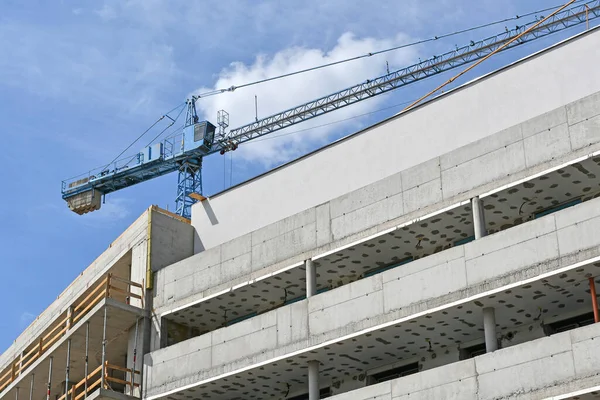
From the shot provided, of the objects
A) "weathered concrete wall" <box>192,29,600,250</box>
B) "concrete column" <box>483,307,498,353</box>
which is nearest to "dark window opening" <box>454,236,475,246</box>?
"weathered concrete wall" <box>192,29,600,250</box>

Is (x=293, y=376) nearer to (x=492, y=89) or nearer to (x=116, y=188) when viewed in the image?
(x=492, y=89)

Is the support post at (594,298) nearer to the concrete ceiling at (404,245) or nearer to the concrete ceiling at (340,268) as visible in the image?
the concrete ceiling at (404,245)

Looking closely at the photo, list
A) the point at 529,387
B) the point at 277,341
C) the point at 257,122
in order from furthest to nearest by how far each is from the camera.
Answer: the point at 257,122
the point at 277,341
the point at 529,387

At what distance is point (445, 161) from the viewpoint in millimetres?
33594

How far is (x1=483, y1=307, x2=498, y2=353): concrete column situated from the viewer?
3016 cm

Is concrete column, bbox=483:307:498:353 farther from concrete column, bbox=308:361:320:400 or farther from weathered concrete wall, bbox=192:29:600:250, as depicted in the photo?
concrete column, bbox=308:361:320:400

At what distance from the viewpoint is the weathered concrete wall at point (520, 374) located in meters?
26.9

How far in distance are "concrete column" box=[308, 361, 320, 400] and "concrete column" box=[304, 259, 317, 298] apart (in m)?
2.29

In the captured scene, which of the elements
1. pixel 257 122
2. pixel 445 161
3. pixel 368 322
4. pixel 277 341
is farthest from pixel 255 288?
pixel 257 122

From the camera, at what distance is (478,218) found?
32.0 m

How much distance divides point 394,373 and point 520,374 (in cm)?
787

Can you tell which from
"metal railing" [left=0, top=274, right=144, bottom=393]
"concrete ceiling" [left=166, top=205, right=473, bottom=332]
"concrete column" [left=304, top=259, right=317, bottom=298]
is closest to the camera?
"concrete ceiling" [left=166, top=205, right=473, bottom=332]

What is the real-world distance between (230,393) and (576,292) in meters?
13.4

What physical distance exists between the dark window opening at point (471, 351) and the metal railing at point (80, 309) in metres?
13.1
